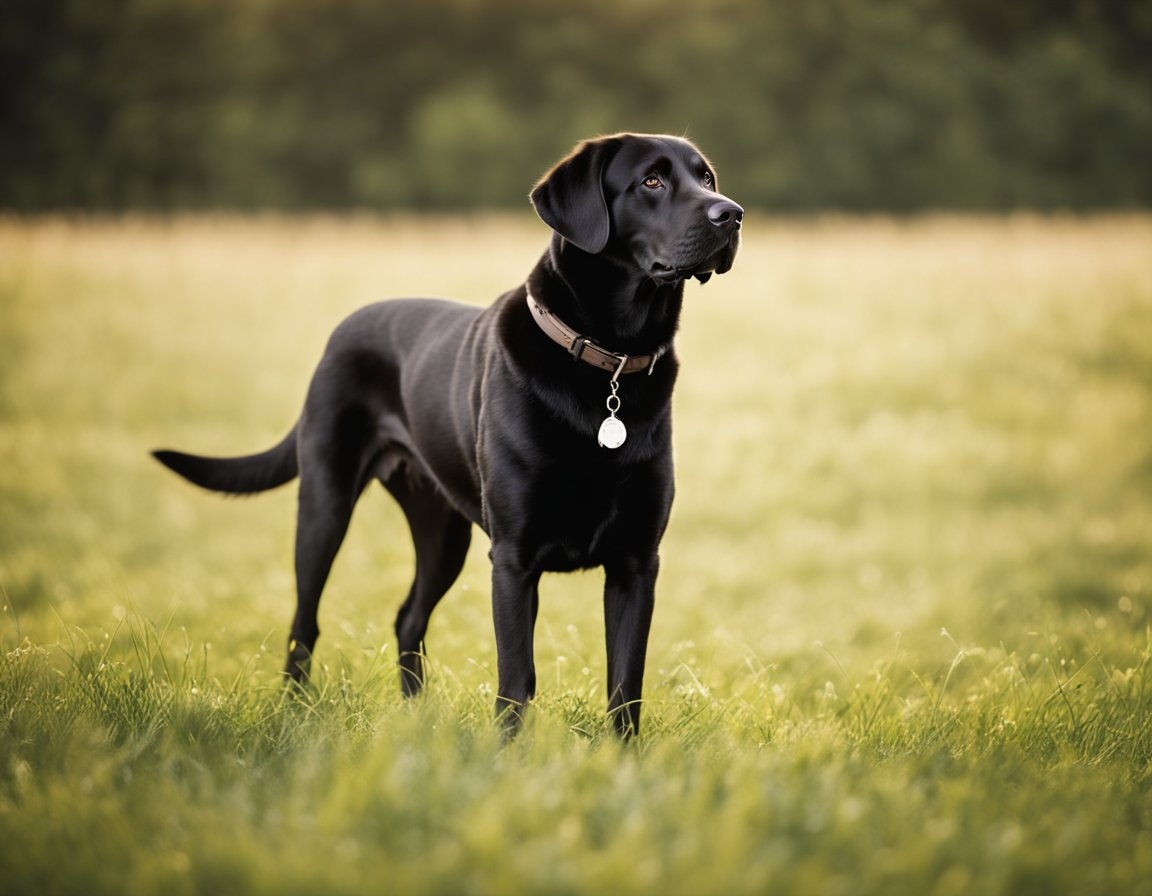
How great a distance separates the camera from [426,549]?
4.55 metres

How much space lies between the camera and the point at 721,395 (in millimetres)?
11133

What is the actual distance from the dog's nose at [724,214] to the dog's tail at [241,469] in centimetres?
207

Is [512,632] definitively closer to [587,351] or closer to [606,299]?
[587,351]

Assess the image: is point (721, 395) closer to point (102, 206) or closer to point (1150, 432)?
point (1150, 432)

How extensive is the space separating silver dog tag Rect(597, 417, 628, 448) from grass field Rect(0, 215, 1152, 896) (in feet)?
2.56

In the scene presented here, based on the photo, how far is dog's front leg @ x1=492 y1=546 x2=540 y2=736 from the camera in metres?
3.26

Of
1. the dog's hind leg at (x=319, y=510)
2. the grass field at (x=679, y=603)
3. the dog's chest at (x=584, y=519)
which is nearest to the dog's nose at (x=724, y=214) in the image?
the dog's chest at (x=584, y=519)

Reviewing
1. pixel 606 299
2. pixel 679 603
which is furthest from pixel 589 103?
pixel 606 299

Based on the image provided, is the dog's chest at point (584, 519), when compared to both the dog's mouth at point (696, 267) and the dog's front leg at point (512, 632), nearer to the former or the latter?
the dog's front leg at point (512, 632)

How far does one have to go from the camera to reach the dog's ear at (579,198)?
331cm

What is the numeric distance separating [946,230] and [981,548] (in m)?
8.74

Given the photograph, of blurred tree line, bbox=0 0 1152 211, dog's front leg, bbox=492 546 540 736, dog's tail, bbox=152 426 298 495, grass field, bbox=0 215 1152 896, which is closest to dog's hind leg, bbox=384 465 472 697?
grass field, bbox=0 215 1152 896

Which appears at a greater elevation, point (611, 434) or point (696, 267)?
point (696, 267)

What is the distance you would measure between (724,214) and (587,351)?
55cm
